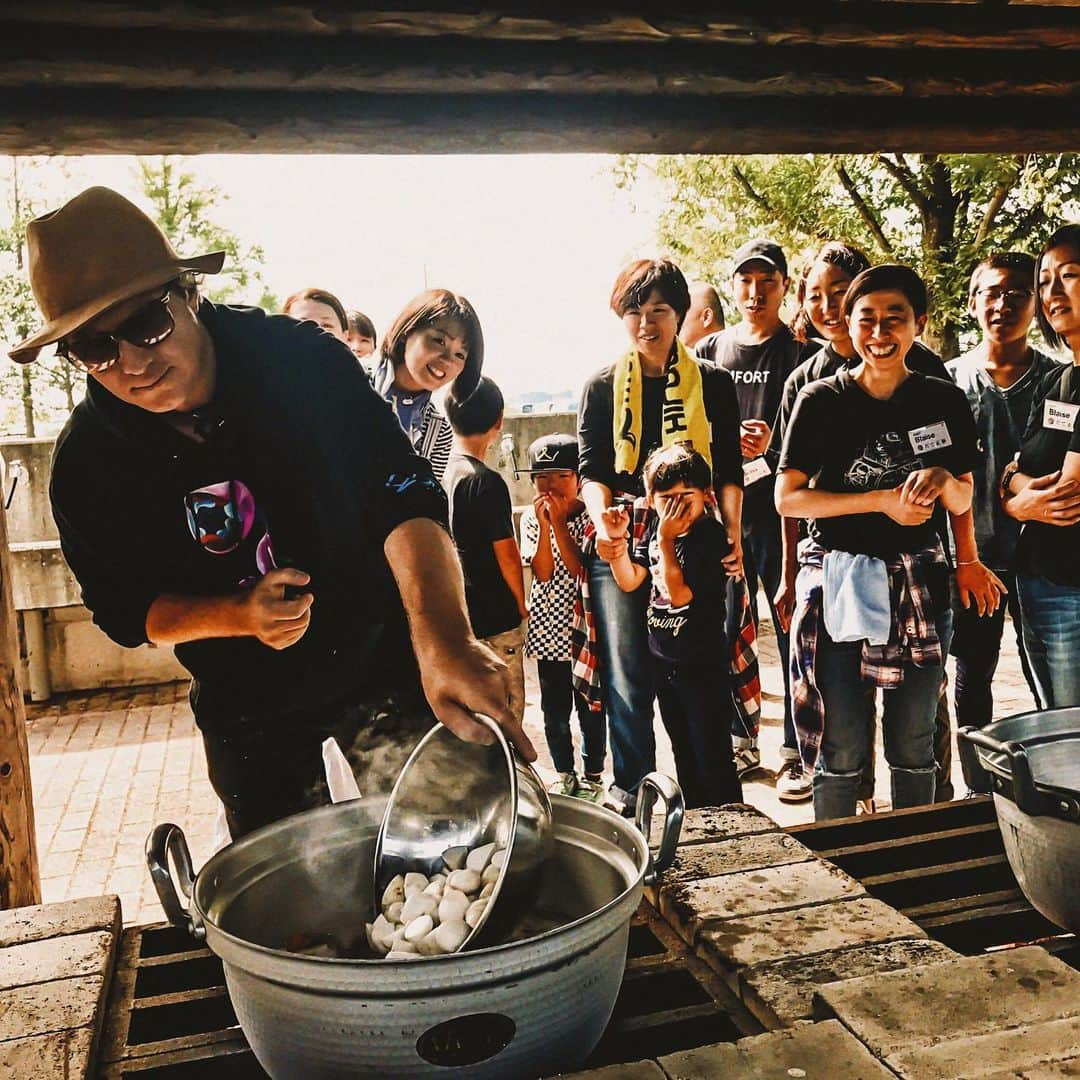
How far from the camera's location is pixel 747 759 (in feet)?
15.0

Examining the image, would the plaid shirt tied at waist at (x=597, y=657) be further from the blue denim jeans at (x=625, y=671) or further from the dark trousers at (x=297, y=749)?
the dark trousers at (x=297, y=749)

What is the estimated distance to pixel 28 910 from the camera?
5.70 feet

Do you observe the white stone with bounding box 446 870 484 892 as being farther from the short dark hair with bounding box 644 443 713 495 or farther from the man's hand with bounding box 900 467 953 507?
the short dark hair with bounding box 644 443 713 495

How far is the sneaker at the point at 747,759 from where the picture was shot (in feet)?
15.0

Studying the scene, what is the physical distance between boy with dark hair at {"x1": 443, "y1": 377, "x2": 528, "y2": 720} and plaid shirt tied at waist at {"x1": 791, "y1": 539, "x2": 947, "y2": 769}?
115cm

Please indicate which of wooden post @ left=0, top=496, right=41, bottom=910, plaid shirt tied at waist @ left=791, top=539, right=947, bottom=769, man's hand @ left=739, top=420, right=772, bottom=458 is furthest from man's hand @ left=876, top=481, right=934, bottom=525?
wooden post @ left=0, top=496, right=41, bottom=910

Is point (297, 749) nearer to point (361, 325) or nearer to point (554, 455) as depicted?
point (554, 455)

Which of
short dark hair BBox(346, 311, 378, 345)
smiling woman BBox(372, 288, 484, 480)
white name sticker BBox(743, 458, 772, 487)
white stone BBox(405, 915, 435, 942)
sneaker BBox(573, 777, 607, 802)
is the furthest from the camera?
short dark hair BBox(346, 311, 378, 345)

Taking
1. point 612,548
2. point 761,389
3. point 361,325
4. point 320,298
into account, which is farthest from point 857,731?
point 361,325

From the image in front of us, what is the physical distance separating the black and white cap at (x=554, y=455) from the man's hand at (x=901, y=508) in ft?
5.12

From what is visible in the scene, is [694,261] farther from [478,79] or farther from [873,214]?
[478,79]

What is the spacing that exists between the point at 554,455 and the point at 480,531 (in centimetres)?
62

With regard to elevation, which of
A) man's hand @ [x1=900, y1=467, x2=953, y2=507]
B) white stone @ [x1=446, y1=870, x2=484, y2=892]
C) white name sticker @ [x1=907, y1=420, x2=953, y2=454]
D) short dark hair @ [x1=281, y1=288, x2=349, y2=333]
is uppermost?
short dark hair @ [x1=281, y1=288, x2=349, y2=333]

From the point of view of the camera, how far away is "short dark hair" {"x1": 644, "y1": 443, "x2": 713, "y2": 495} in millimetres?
3553
